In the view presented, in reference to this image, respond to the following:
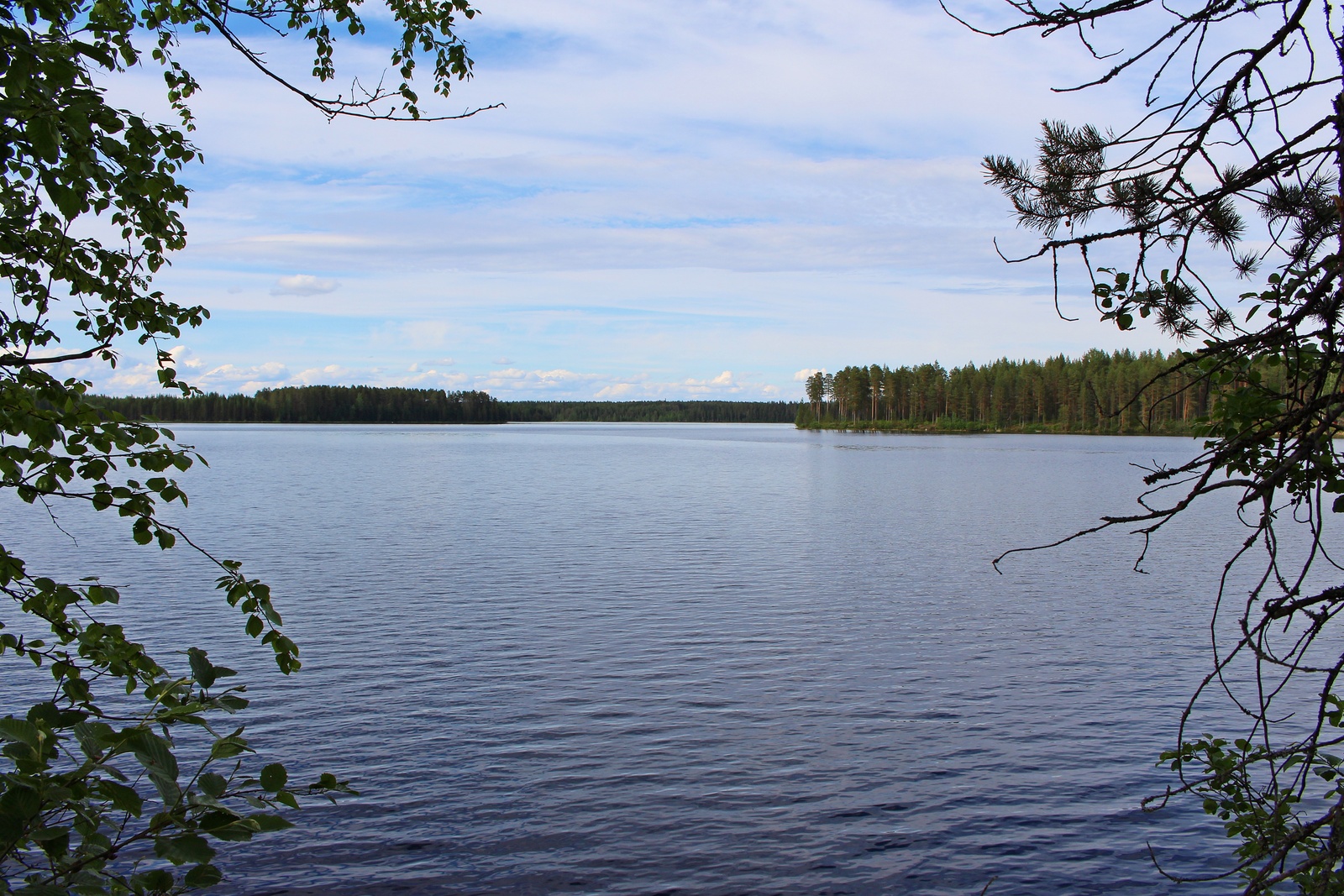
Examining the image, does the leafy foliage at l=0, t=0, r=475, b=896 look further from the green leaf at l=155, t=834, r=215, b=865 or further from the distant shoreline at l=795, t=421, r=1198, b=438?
the distant shoreline at l=795, t=421, r=1198, b=438

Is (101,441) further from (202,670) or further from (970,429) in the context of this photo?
(970,429)

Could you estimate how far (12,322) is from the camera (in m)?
4.60

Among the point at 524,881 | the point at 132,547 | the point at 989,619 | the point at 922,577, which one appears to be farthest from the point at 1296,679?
the point at 132,547

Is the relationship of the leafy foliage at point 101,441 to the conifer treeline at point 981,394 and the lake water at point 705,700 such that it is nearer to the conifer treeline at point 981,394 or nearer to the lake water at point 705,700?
the lake water at point 705,700

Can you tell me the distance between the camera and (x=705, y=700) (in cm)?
1273

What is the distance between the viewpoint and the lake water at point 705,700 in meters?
8.55

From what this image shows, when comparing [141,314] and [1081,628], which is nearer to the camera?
[141,314]

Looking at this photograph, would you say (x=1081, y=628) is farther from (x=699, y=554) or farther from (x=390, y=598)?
(x=390, y=598)

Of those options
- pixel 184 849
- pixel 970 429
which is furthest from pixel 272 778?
pixel 970 429

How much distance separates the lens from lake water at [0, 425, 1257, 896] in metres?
8.55

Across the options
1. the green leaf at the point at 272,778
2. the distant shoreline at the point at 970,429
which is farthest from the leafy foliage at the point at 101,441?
the distant shoreline at the point at 970,429

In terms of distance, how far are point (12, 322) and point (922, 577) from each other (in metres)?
20.5

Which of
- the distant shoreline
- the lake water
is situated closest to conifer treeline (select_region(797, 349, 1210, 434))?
the distant shoreline

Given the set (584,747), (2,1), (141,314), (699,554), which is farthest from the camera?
(699,554)
